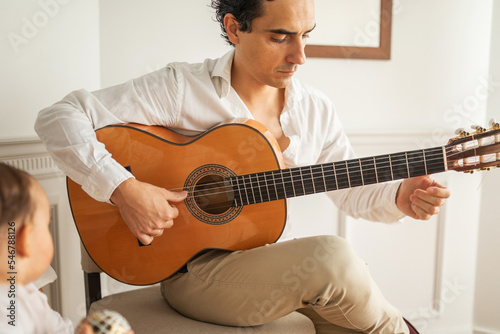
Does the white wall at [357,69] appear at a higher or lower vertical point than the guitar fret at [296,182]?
higher

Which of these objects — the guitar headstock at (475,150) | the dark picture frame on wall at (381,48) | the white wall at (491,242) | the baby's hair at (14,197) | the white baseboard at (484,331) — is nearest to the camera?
the baby's hair at (14,197)

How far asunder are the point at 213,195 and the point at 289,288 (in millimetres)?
361

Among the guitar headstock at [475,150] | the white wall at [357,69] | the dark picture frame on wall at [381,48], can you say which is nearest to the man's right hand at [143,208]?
the white wall at [357,69]

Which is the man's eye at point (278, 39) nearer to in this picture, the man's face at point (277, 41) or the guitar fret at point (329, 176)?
the man's face at point (277, 41)

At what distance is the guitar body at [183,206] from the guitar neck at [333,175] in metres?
0.03

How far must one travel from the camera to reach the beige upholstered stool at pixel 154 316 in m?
1.28

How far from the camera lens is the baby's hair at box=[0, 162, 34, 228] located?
772 millimetres

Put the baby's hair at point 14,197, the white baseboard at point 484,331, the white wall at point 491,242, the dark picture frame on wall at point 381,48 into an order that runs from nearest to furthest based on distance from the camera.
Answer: the baby's hair at point 14,197 < the dark picture frame on wall at point 381,48 < the white wall at point 491,242 < the white baseboard at point 484,331

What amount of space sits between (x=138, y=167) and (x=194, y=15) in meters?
0.88

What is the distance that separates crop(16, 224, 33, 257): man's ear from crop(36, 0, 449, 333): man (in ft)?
1.53

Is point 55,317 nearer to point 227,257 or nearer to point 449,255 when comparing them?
point 227,257

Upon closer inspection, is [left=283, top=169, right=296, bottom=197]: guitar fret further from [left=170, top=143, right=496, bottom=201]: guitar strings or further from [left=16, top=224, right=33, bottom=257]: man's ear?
[left=16, top=224, right=33, bottom=257]: man's ear

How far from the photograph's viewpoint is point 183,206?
54.6 inches

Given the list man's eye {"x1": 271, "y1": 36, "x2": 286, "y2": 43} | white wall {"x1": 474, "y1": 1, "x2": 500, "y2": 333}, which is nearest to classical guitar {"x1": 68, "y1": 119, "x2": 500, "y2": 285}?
man's eye {"x1": 271, "y1": 36, "x2": 286, "y2": 43}
